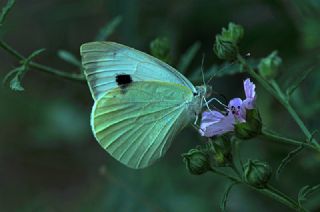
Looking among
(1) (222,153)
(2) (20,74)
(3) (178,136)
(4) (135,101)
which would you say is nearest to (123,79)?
(4) (135,101)

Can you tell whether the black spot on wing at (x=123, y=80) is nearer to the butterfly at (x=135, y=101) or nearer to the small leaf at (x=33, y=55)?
Answer: the butterfly at (x=135, y=101)

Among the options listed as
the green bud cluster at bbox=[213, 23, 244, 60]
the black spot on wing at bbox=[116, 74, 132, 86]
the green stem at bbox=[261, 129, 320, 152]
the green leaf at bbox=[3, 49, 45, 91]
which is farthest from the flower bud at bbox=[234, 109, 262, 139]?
the green leaf at bbox=[3, 49, 45, 91]

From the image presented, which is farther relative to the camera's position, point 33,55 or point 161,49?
point 161,49

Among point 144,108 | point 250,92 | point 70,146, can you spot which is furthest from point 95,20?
point 250,92

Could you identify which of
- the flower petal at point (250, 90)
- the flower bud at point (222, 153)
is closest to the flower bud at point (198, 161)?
the flower bud at point (222, 153)

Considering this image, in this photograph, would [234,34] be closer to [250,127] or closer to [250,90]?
[250,90]

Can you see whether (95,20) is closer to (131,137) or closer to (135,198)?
(135,198)

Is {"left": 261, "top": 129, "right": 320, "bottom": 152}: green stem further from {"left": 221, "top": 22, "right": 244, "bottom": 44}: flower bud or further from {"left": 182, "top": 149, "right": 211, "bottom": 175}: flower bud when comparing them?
{"left": 221, "top": 22, "right": 244, "bottom": 44}: flower bud
